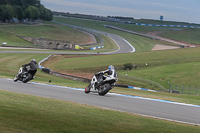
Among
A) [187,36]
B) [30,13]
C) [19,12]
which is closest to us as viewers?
[187,36]

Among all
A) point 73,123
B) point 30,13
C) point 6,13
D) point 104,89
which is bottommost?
point 30,13

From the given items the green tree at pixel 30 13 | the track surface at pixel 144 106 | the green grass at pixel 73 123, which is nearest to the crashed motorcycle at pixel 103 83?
the track surface at pixel 144 106

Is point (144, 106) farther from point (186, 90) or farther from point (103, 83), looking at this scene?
point (186, 90)

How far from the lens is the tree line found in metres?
130

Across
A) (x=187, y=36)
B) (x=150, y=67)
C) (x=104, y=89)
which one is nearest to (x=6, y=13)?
(x=187, y=36)

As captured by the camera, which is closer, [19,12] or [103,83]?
[103,83]

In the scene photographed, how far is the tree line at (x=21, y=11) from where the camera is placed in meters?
130

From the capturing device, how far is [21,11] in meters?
145

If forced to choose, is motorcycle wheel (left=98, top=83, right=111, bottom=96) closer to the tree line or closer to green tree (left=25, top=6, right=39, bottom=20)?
Result: the tree line

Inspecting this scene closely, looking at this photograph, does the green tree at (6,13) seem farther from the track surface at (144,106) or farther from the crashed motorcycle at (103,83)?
the crashed motorcycle at (103,83)

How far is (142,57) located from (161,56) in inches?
185

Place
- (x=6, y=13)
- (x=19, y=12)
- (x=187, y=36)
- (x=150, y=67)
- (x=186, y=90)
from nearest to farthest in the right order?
(x=186, y=90) < (x=150, y=67) < (x=6, y=13) < (x=187, y=36) < (x=19, y=12)

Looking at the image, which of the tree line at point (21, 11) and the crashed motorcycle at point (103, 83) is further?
the tree line at point (21, 11)

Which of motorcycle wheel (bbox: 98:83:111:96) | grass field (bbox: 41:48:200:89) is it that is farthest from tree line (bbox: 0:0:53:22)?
motorcycle wheel (bbox: 98:83:111:96)
